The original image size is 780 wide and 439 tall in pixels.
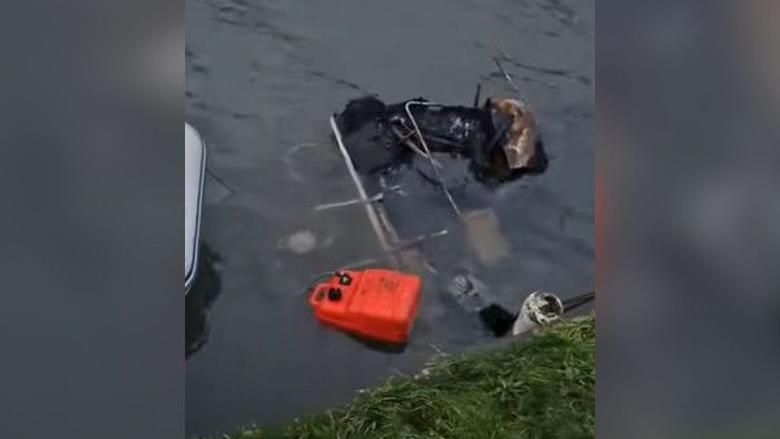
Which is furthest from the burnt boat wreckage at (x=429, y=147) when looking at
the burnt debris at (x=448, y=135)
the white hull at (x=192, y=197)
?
the white hull at (x=192, y=197)

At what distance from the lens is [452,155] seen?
3959 mm

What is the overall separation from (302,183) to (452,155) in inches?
26.7

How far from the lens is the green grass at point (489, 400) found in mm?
3855

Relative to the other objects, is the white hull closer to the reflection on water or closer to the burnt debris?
the reflection on water

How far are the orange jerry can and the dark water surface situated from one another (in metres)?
0.06

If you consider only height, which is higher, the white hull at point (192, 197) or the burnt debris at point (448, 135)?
the burnt debris at point (448, 135)

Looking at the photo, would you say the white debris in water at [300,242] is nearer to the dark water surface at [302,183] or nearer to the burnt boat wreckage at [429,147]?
the dark water surface at [302,183]

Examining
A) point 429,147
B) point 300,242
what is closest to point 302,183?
point 300,242

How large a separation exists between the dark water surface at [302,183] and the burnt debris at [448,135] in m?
0.06

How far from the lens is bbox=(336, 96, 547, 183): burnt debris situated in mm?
3877
